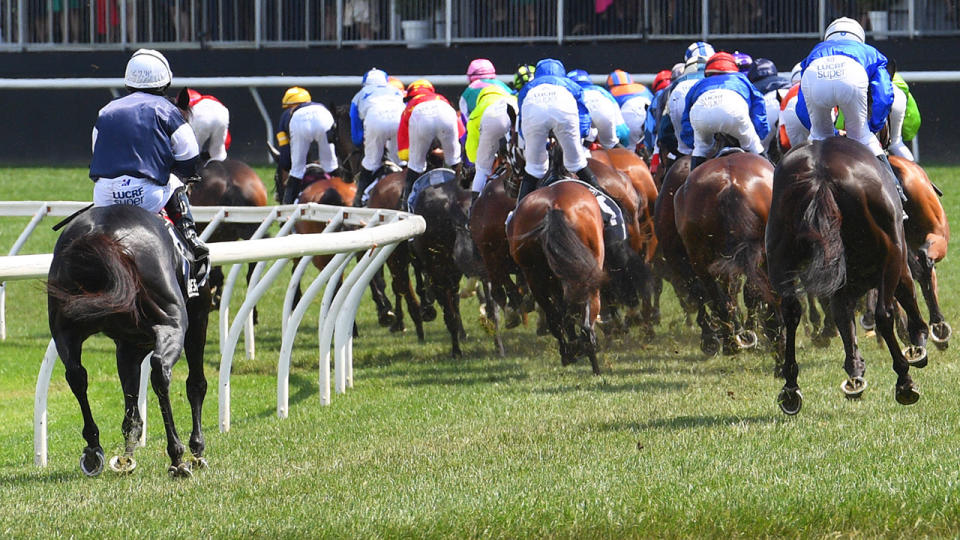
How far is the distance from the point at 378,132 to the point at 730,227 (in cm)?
418

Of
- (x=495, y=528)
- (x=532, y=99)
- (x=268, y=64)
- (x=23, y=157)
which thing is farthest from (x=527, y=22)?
(x=495, y=528)

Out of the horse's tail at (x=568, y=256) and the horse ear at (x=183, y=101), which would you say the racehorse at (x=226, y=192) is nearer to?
the horse's tail at (x=568, y=256)

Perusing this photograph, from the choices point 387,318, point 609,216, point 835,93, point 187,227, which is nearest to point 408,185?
point 387,318

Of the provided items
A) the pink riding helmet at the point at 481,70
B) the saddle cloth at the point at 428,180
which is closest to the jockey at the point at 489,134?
the saddle cloth at the point at 428,180

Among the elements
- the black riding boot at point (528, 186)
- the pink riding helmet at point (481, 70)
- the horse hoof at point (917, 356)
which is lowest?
the horse hoof at point (917, 356)

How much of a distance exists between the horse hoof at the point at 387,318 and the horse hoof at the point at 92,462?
6.03 metres

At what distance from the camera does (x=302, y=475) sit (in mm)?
6047

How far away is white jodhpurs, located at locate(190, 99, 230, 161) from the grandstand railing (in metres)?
8.47

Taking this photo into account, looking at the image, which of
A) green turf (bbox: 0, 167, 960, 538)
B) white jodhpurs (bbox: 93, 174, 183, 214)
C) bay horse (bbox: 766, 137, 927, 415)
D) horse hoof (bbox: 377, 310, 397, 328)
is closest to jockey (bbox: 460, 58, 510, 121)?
horse hoof (bbox: 377, 310, 397, 328)

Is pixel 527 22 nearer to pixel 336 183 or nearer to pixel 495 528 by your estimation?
pixel 336 183

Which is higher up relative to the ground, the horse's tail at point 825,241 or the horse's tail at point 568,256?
the horse's tail at point 825,241

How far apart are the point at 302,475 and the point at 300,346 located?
5938 millimetres

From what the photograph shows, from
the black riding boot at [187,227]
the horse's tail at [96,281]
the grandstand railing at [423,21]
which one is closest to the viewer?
the horse's tail at [96,281]

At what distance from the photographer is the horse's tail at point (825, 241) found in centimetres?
670
